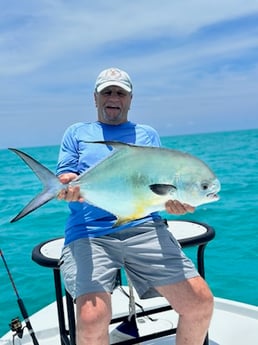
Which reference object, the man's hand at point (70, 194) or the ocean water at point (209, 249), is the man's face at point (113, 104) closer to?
the man's hand at point (70, 194)

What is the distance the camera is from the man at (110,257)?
7.38 feet

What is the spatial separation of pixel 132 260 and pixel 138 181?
0.54m

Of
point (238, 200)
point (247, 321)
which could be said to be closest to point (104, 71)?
point (247, 321)

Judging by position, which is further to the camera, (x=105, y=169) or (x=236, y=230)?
(x=236, y=230)

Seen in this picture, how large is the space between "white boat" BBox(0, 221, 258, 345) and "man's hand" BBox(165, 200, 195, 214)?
1.62 feet

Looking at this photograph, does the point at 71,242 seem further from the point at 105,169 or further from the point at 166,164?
the point at 166,164

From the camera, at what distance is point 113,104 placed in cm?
282

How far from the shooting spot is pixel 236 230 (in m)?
9.15

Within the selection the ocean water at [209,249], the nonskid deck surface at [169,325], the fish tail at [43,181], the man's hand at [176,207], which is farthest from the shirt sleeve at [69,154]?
the ocean water at [209,249]

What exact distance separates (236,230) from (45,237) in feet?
12.3

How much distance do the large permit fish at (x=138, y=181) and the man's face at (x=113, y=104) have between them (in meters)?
0.65

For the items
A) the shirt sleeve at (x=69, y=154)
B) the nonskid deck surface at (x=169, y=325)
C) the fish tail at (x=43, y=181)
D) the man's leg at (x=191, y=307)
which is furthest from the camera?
the nonskid deck surface at (x=169, y=325)

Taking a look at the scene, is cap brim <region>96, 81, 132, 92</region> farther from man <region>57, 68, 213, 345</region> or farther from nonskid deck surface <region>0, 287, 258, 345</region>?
nonskid deck surface <region>0, 287, 258, 345</region>

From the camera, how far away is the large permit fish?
2.07m
